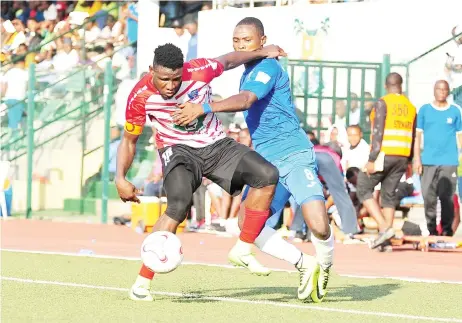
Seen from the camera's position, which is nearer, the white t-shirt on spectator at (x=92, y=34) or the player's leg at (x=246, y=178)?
the player's leg at (x=246, y=178)

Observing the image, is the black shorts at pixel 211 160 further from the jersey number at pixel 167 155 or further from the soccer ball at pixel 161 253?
the soccer ball at pixel 161 253

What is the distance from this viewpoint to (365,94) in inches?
740

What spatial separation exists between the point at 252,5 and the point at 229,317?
1475 cm

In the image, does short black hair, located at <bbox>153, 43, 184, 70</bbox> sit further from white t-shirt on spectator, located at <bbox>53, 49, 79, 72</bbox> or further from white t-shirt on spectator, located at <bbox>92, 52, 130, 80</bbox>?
white t-shirt on spectator, located at <bbox>53, 49, 79, 72</bbox>

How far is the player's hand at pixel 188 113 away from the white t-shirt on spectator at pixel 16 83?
14369 millimetres

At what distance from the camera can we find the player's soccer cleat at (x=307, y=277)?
29.7ft

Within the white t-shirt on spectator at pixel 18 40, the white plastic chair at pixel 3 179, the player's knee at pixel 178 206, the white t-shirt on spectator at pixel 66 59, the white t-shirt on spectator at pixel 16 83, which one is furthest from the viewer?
the white t-shirt on spectator at pixel 18 40

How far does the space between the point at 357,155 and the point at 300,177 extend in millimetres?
8276

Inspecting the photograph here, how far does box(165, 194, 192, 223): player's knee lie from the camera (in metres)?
8.84

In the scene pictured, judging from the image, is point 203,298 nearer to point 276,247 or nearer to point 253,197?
point 276,247

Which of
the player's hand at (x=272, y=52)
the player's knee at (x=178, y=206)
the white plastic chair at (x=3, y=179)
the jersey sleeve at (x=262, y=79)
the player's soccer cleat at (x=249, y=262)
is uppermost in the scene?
the player's hand at (x=272, y=52)

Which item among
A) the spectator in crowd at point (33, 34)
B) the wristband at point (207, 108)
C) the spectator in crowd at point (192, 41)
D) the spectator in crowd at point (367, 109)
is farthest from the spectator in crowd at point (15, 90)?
the wristband at point (207, 108)

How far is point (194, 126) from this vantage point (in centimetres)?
909

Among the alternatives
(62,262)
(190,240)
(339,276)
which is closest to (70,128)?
(190,240)
